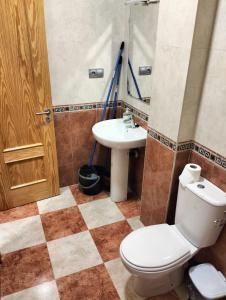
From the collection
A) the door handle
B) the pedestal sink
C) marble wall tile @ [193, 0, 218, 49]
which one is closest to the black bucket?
the pedestal sink

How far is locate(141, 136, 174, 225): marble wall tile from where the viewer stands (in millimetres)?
1705

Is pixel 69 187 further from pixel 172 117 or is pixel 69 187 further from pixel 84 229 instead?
pixel 172 117

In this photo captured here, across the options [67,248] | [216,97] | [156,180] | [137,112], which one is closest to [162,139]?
[156,180]

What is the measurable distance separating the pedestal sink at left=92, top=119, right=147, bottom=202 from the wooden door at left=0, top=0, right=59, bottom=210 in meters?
0.50

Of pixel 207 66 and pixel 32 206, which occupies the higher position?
pixel 207 66

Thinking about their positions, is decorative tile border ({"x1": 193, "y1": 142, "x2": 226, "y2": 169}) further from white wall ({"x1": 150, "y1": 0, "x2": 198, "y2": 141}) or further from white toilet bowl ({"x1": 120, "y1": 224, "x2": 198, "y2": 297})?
white toilet bowl ({"x1": 120, "y1": 224, "x2": 198, "y2": 297})

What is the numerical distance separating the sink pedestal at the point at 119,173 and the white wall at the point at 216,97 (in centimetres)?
86

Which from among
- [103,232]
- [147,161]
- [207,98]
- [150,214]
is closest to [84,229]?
[103,232]

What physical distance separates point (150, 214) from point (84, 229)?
1.94 ft

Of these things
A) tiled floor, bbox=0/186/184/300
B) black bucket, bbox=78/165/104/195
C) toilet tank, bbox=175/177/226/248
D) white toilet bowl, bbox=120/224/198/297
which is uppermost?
toilet tank, bbox=175/177/226/248

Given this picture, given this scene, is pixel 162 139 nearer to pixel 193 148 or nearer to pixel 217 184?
pixel 193 148

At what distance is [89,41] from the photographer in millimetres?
2145

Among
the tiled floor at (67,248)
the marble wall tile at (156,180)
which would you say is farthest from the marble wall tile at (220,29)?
the tiled floor at (67,248)

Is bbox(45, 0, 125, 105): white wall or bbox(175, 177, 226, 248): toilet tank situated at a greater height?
bbox(45, 0, 125, 105): white wall
